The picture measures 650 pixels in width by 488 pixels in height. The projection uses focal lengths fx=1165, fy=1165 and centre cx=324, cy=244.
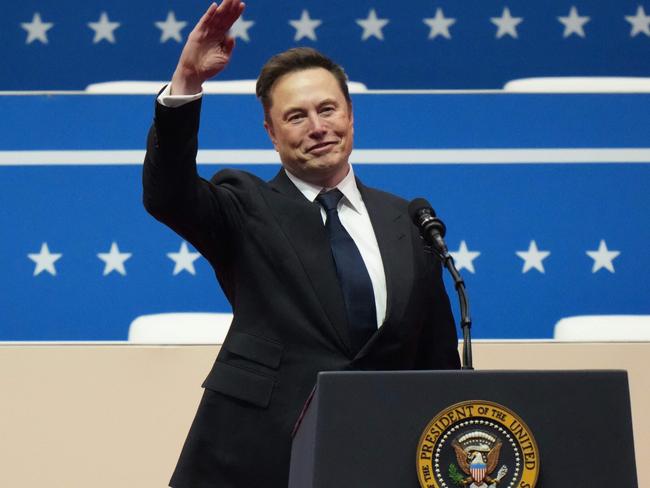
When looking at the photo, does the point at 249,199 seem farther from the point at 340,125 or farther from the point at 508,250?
the point at 508,250

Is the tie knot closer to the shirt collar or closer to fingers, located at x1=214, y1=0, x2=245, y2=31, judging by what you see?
the shirt collar

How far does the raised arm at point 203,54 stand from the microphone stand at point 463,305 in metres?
0.40

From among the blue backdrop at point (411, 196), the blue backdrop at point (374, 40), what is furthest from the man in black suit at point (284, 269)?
the blue backdrop at point (374, 40)

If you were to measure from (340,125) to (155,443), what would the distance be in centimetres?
82

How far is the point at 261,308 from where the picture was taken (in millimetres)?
1686

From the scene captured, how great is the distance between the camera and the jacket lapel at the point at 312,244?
65.8 inches

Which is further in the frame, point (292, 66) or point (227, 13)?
point (292, 66)

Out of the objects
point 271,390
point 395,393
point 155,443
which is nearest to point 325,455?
point 395,393

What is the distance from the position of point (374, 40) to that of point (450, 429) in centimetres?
203

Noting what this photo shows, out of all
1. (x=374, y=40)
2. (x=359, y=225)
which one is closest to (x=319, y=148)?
(x=359, y=225)

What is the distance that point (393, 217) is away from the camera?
183 centimetres

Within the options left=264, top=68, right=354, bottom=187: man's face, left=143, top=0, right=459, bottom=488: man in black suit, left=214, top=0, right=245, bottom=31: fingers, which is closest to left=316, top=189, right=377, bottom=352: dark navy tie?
left=143, top=0, right=459, bottom=488: man in black suit

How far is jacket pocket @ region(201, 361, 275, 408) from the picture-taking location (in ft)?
Result: 5.33

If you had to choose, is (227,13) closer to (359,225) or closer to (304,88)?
(304,88)
